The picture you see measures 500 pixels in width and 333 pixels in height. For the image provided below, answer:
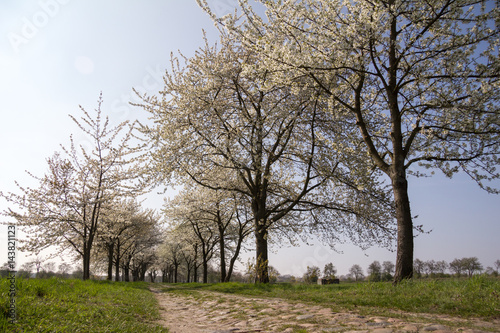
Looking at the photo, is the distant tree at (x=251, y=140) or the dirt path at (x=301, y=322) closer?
the dirt path at (x=301, y=322)

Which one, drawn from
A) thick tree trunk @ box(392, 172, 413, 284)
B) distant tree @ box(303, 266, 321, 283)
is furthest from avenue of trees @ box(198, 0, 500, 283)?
distant tree @ box(303, 266, 321, 283)

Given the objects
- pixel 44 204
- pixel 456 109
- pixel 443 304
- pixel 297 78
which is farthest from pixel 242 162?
pixel 44 204

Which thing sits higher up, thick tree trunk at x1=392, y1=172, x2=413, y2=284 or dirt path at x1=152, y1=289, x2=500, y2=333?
thick tree trunk at x1=392, y1=172, x2=413, y2=284

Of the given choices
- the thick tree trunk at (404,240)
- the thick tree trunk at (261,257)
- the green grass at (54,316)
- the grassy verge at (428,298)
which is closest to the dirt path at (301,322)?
the grassy verge at (428,298)

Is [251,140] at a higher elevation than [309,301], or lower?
higher

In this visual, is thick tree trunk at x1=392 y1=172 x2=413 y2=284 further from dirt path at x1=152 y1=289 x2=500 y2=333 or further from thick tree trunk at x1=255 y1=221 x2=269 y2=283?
thick tree trunk at x1=255 y1=221 x2=269 y2=283

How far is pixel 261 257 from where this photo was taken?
A: 1470 cm

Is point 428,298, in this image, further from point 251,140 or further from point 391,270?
point 391,270

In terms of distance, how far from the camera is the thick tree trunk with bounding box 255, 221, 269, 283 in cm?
1428

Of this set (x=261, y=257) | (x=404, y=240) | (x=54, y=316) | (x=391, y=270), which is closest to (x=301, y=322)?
(x=54, y=316)

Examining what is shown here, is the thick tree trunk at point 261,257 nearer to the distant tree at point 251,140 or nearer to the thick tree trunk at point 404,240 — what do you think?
the distant tree at point 251,140

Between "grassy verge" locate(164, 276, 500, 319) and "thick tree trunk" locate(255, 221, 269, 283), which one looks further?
"thick tree trunk" locate(255, 221, 269, 283)

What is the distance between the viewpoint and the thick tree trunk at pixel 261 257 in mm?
14281

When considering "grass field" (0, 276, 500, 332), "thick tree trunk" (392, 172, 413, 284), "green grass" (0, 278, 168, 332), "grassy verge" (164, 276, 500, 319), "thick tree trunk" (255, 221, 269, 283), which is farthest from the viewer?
"thick tree trunk" (255, 221, 269, 283)
